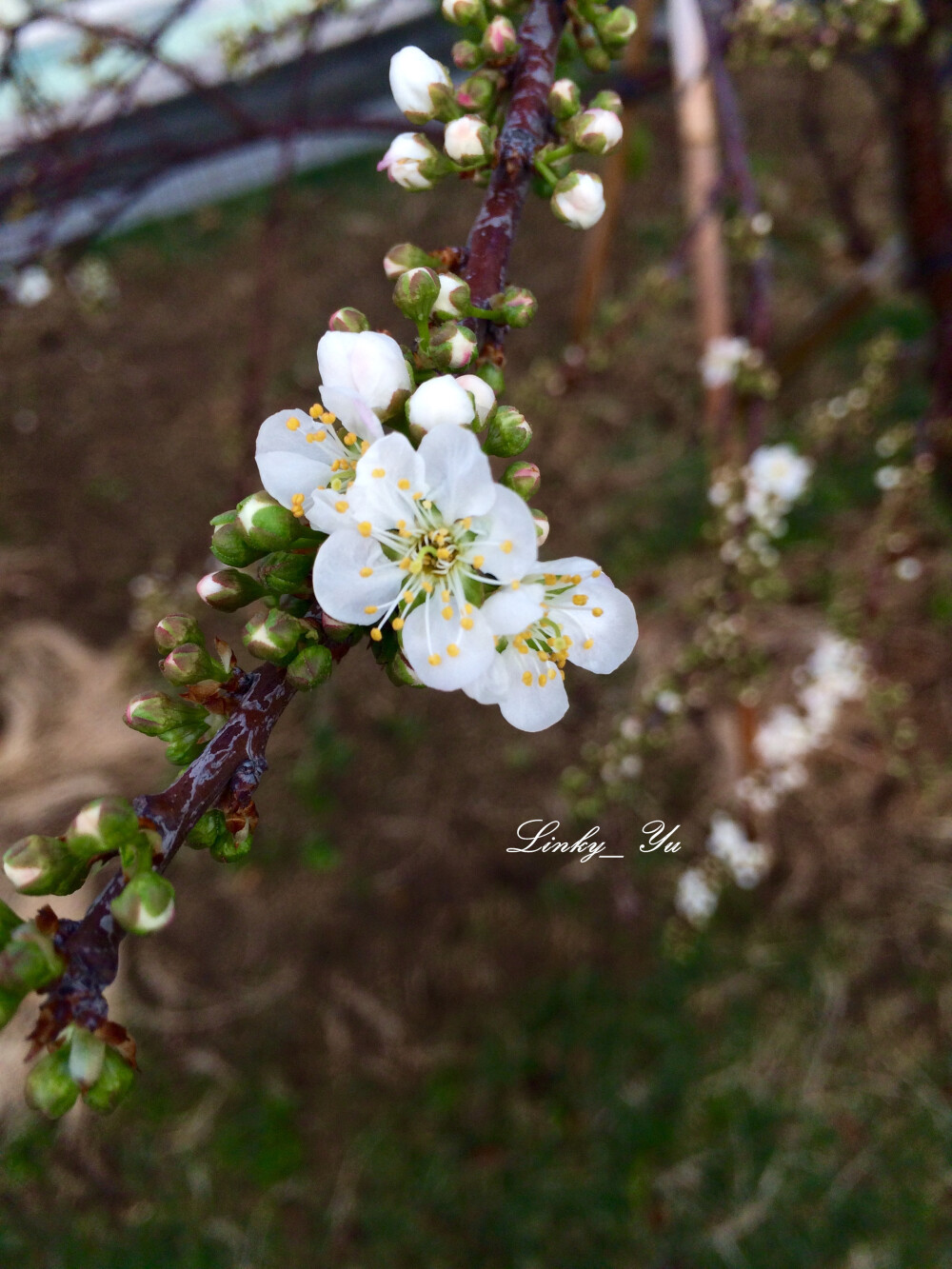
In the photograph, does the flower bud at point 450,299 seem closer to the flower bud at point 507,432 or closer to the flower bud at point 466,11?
the flower bud at point 507,432

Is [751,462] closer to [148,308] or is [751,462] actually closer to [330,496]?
[330,496]

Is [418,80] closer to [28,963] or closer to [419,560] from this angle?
[419,560]

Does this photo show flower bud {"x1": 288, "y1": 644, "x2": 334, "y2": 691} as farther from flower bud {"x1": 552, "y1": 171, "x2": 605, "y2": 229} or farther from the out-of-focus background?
the out-of-focus background

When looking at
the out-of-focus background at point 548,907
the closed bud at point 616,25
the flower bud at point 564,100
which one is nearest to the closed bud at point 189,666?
the flower bud at point 564,100

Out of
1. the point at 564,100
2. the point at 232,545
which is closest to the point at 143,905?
the point at 232,545

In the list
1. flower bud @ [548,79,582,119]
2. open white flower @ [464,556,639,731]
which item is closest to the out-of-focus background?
open white flower @ [464,556,639,731]

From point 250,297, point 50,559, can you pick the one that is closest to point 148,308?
point 250,297
